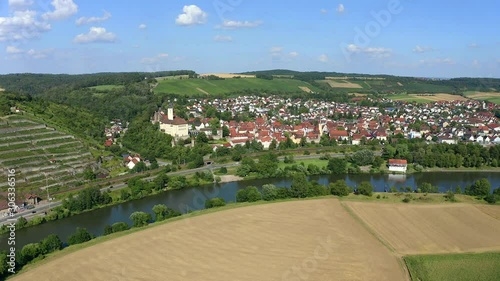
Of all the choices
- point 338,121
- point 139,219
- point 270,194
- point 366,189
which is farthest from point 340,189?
point 338,121

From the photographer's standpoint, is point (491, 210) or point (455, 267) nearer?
point (455, 267)

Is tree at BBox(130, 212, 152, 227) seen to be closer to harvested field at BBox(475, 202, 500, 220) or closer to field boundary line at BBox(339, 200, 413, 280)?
field boundary line at BBox(339, 200, 413, 280)

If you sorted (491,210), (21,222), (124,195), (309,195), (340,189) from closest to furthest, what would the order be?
(21,222) → (491,210) → (309,195) → (340,189) → (124,195)

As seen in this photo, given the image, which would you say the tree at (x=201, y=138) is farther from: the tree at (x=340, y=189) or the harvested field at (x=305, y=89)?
the harvested field at (x=305, y=89)

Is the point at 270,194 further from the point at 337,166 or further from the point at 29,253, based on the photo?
the point at 29,253

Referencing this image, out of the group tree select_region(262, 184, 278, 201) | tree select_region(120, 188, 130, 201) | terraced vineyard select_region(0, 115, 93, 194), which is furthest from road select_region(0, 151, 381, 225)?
tree select_region(262, 184, 278, 201)

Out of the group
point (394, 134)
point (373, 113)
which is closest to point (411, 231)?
point (394, 134)
